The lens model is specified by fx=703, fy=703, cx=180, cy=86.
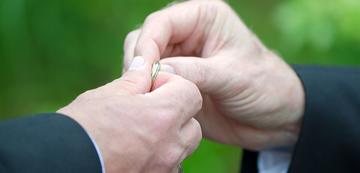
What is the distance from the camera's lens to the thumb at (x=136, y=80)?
3.06 ft

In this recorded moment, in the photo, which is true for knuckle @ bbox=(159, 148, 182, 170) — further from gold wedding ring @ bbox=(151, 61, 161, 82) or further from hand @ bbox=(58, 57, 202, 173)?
gold wedding ring @ bbox=(151, 61, 161, 82)

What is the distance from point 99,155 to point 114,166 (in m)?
0.03

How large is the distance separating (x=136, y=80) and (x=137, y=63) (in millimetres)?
79

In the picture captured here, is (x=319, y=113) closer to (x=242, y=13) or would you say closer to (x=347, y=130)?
(x=347, y=130)

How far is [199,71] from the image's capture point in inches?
43.7

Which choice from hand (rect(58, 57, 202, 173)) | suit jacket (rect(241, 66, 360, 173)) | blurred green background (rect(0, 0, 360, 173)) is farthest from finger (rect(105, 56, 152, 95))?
blurred green background (rect(0, 0, 360, 173))

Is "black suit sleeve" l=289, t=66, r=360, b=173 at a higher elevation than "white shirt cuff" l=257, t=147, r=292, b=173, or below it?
higher

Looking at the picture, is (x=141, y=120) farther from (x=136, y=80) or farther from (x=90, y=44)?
(x=90, y=44)

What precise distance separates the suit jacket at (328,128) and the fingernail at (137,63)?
0.37m

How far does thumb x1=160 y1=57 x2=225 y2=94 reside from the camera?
109cm

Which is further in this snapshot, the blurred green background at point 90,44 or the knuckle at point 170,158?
the blurred green background at point 90,44

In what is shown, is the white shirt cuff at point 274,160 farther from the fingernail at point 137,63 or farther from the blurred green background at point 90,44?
the blurred green background at point 90,44

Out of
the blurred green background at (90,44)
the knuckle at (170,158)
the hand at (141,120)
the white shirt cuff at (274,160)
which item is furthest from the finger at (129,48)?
the blurred green background at (90,44)

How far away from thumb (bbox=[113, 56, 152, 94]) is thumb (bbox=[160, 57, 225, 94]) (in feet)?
0.15
